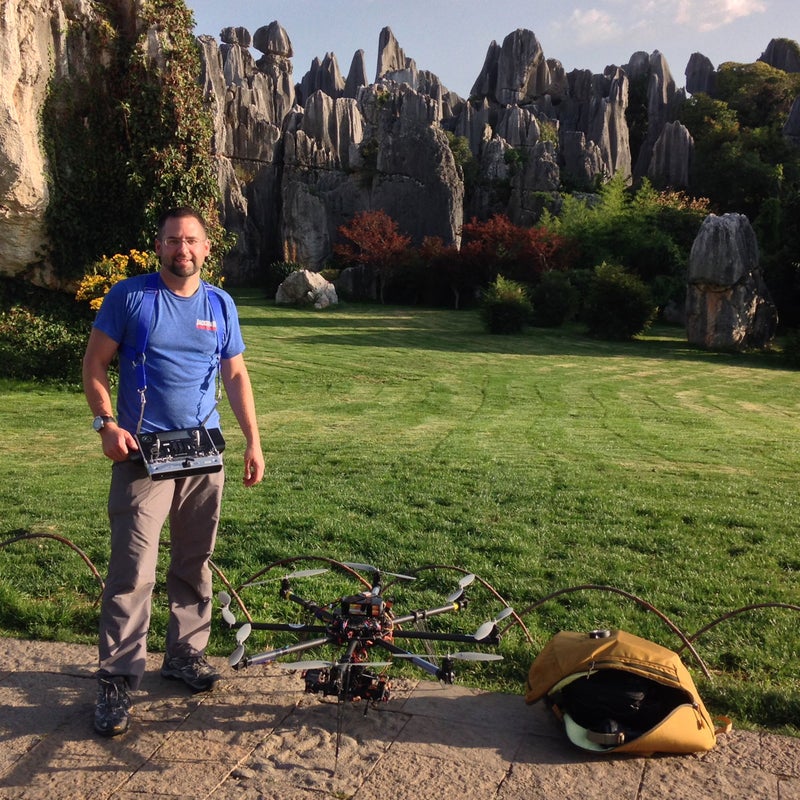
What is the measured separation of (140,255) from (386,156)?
28.5 m

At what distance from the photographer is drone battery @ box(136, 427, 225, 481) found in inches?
122

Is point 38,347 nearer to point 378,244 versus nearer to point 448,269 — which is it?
point 378,244

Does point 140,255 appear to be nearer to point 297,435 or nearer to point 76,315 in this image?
point 76,315

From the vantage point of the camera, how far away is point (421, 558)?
5.52 meters

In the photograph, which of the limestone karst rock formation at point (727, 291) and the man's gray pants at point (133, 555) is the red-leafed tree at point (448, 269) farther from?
the man's gray pants at point (133, 555)

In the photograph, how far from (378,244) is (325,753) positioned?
34.3 m

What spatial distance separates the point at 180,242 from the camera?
10.6 feet

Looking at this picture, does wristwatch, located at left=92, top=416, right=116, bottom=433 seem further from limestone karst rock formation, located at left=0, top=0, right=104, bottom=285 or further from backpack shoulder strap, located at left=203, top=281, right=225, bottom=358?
limestone karst rock formation, located at left=0, top=0, right=104, bottom=285

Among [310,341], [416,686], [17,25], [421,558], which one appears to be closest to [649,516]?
[421,558]

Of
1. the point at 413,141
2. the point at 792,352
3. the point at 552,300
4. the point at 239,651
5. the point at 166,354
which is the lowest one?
the point at 792,352

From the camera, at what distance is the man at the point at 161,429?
3.13m

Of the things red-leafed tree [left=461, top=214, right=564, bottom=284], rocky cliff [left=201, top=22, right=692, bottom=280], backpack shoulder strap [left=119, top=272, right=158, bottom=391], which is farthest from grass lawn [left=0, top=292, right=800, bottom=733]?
rocky cliff [left=201, top=22, right=692, bottom=280]

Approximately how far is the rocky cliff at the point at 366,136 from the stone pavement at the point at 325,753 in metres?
13.1

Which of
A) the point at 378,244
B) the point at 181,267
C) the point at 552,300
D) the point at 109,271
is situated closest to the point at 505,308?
the point at 552,300
